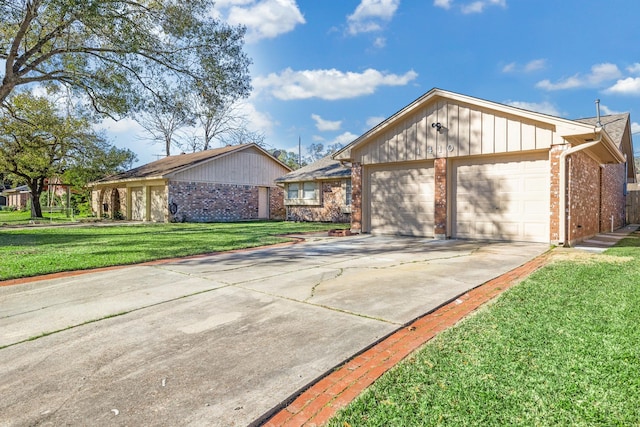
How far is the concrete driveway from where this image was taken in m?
2.22

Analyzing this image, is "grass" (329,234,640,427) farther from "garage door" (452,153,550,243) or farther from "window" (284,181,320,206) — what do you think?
"window" (284,181,320,206)

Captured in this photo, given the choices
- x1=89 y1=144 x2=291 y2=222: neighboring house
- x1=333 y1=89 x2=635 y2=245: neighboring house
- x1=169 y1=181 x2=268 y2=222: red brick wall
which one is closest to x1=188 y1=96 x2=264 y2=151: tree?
x1=89 y1=144 x2=291 y2=222: neighboring house

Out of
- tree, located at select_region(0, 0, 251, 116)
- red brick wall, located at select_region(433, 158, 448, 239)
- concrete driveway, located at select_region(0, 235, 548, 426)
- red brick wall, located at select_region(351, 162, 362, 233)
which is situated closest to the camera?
concrete driveway, located at select_region(0, 235, 548, 426)

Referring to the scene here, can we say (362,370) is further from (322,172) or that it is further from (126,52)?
(322,172)

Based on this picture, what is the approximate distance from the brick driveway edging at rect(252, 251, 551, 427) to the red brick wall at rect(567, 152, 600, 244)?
6210 millimetres

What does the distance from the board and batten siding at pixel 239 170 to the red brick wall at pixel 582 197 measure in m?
18.1

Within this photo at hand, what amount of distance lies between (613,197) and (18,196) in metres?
69.1

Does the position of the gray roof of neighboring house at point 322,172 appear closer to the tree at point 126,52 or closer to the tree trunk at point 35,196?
the tree at point 126,52

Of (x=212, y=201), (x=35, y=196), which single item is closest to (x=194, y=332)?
(x=212, y=201)

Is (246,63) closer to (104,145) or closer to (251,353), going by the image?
(251,353)

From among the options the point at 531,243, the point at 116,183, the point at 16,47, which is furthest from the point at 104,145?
the point at 531,243

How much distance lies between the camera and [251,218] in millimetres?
24016

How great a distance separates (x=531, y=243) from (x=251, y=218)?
58.4 ft

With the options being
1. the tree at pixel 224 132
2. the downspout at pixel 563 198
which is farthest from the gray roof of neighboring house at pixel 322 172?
the tree at pixel 224 132
